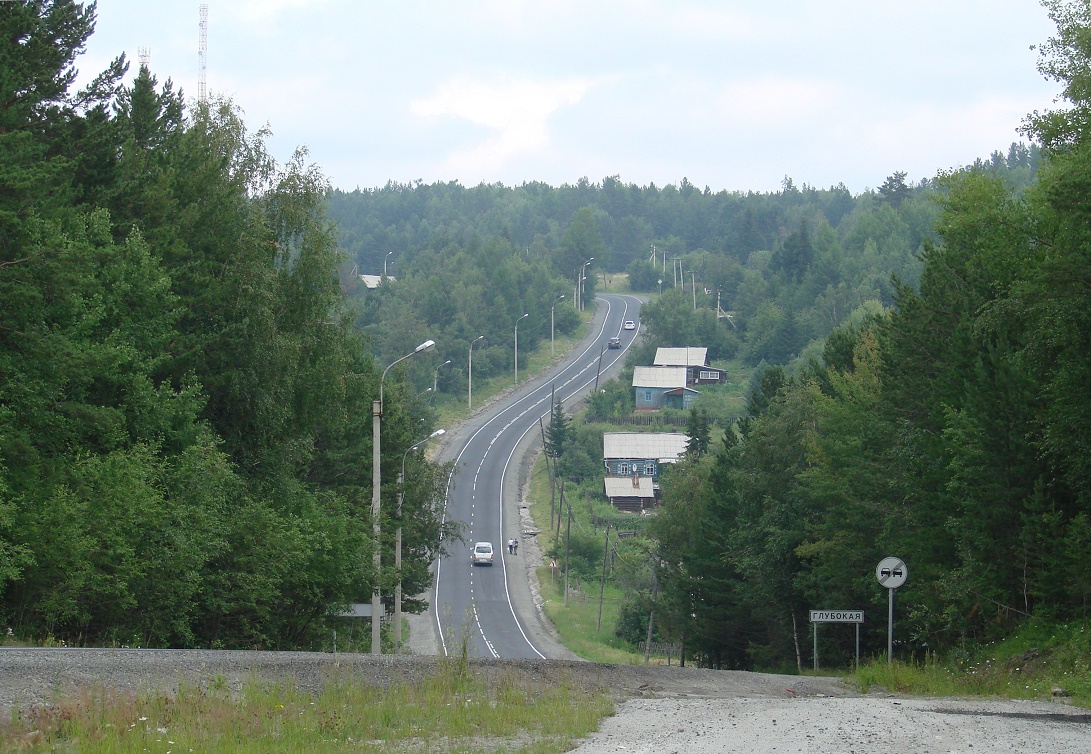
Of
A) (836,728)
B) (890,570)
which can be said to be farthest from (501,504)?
(836,728)

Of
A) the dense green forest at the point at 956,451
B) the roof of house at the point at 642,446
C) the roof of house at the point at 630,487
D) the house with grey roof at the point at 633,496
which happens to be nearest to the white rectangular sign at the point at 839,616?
the dense green forest at the point at 956,451

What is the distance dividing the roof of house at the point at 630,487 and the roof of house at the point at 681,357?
106ft

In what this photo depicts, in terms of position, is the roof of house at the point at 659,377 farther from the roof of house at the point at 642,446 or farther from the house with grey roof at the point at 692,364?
the roof of house at the point at 642,446

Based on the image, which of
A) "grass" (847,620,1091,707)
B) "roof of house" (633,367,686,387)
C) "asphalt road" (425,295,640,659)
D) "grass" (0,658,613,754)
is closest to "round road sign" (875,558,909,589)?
"grass" (847,620,1091,707)

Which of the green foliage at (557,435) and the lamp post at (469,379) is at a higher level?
the lamp post at (469,379)

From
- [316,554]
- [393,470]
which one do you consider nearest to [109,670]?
[316,554]

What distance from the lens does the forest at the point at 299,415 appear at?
2195cm

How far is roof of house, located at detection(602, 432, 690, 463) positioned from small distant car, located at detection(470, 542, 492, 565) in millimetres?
25967

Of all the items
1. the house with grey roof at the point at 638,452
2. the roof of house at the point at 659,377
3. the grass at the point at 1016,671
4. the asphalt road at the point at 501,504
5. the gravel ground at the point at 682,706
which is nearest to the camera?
the gravel ground at the point at 682,706

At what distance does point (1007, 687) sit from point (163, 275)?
20.2m

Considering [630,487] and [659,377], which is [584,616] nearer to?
[630,487]

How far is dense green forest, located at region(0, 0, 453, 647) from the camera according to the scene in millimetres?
21172

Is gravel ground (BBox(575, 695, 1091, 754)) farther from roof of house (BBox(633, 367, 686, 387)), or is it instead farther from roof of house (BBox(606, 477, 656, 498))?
roof of house (BBox(633, 367, 686, 387))

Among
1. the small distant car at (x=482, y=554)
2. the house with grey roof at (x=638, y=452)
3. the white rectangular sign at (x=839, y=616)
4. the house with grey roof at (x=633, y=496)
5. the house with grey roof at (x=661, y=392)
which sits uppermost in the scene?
the house with grey roof at (x=661, y=392)
